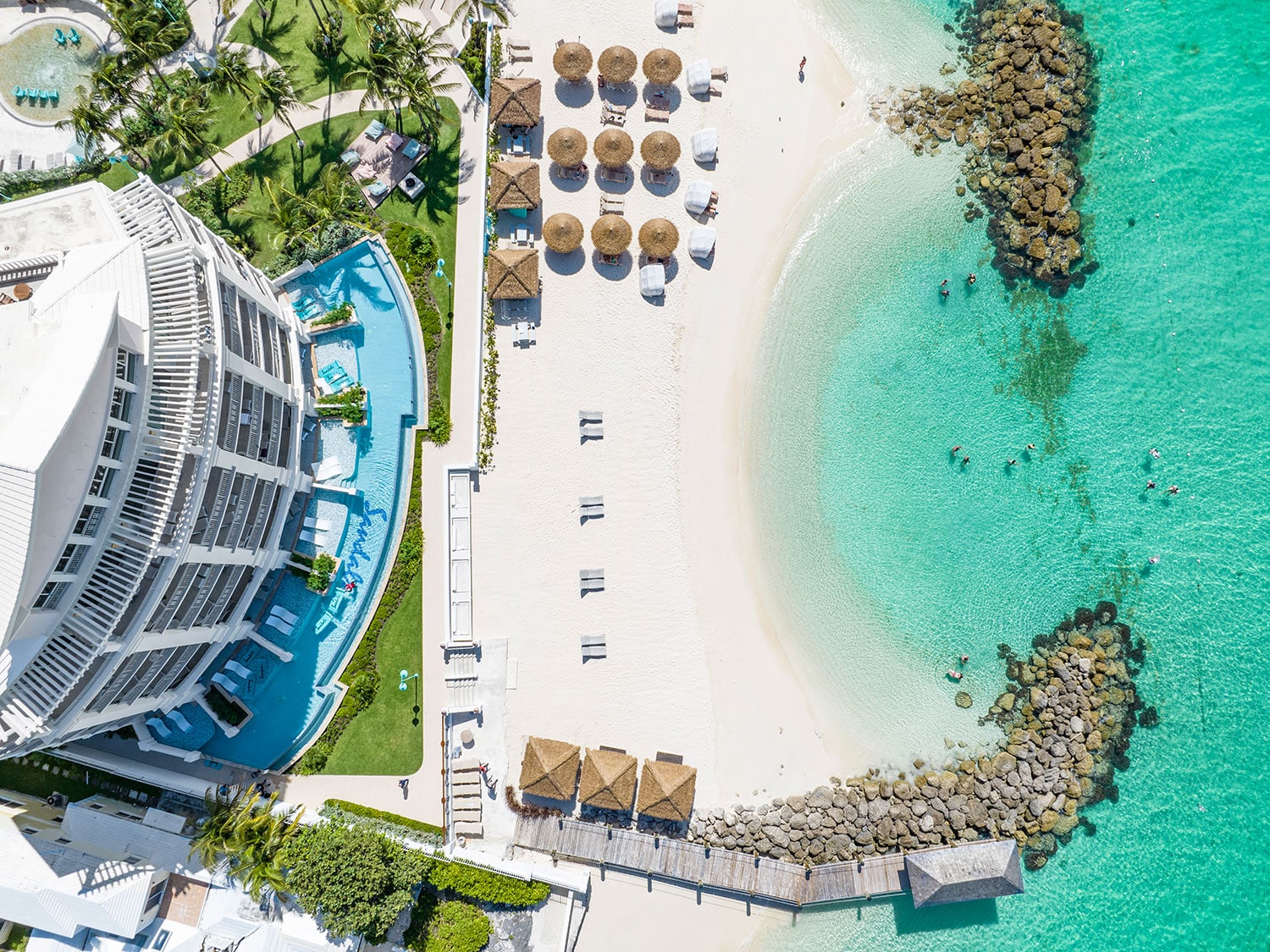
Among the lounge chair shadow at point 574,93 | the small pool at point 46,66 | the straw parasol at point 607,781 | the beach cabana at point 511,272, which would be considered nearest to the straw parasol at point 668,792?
the straw parasol at point 607,781

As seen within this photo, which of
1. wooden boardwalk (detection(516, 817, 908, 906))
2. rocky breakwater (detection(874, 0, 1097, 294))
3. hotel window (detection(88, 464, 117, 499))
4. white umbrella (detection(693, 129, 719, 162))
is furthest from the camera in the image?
rocky breakwater (detection(874, 0, 1097, 294))

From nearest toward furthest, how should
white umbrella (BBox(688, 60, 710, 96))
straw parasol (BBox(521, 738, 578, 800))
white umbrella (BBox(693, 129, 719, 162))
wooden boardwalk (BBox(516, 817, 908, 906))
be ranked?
straw parasol (BBox(521, 738, 578, 800)), wooden boardwalk (BBox(516, 817, 908, 906)), white umbrella (BBox(693, 129, 719, 162)), white umbrella (BBox(688, 60, 710, 96))

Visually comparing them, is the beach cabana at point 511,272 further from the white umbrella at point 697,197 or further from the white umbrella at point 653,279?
the white umbrella at point 697,197

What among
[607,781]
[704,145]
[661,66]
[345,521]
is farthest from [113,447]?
[661,66]

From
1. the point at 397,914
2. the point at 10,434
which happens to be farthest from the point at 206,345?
the point at 397,914

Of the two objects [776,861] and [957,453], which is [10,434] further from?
[957,453]

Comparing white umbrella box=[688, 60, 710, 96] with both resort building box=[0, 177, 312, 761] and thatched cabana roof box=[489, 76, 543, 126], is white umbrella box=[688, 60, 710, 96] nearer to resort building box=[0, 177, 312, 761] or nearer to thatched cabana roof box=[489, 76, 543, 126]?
thatched cabana roof box=[489, 76, 543, 126]

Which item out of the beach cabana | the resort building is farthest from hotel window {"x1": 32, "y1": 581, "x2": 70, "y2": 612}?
the beach cabana
